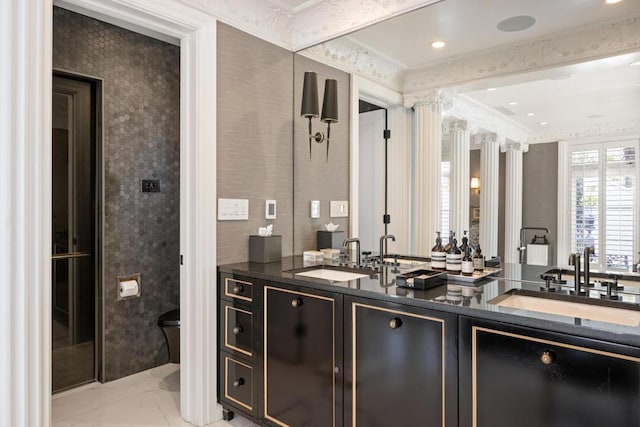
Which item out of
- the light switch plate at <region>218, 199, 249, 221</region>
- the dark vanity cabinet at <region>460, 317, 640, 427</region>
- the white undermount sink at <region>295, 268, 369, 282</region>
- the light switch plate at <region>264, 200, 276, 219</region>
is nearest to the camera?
the dark vanity cabinet at <region>460, 317, 640, 427</region>

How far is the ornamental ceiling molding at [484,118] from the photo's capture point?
5.87 feet

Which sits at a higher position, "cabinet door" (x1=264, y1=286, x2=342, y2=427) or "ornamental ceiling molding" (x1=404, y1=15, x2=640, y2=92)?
"ornamental ceiling molding" (x1=404, y1=15, x2=640, y2=92)

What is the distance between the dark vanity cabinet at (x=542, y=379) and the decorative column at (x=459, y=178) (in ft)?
2.58

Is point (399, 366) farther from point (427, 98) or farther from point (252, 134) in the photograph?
point (252, 134)

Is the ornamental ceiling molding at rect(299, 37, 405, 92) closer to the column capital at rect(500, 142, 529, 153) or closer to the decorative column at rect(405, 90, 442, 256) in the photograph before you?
the decorative column at rect(405, 90, 442, 256)

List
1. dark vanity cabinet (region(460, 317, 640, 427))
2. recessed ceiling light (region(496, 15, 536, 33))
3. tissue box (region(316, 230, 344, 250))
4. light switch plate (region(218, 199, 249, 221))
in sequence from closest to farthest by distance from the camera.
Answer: dark vanity cabinet (region(460, 317, 640, 427)), recessed ceiling light (region(496, 15, 536, 33)), light switch plate (region(218, 199, 249, 221)), tissue box (region(316, 230, 344, 250))

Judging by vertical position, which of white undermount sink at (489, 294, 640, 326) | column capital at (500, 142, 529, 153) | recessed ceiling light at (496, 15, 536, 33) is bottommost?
white undermount sink at (489, 294, 640, 326)

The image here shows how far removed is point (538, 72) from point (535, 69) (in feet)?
0.07

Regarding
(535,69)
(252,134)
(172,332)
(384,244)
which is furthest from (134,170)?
(535,69)

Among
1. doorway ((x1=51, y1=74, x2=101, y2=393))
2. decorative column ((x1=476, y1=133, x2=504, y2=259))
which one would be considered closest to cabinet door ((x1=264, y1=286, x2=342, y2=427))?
decorative column ((x1=476, y1=133, x2=504, y2=259))

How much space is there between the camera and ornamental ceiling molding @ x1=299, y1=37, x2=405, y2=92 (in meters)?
2.41

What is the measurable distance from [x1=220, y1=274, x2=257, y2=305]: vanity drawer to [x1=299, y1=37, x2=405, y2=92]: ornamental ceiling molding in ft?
4.69

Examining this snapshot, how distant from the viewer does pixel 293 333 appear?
192 centimetres

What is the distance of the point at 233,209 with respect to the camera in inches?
94.0
